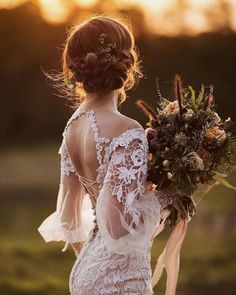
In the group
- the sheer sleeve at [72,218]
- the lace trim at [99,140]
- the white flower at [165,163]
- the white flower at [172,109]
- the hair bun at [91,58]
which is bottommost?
the sheer sleeve at [72,218]

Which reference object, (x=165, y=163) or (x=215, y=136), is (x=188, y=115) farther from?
(x=165, y=163)

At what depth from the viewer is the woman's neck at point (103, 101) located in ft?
16.8

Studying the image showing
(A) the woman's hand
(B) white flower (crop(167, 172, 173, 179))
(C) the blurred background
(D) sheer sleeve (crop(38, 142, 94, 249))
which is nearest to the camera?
(B) white flower (crop(167, 172, 173, 179))

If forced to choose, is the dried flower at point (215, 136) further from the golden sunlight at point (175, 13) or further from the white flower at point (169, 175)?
the golden sunlight at point (175, 13)

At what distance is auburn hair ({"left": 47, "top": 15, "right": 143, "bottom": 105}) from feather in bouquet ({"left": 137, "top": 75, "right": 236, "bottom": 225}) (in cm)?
24

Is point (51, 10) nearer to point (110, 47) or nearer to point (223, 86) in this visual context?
point (223, 86)

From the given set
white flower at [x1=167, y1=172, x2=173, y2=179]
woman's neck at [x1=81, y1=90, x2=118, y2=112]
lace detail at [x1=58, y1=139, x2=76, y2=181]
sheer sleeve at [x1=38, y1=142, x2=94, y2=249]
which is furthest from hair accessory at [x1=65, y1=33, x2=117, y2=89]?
sheer sleeve at [x1=38, y1=142, x2=94, y2=249]

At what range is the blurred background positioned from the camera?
2242 cm

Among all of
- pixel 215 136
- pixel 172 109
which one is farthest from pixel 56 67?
pixel 215 136

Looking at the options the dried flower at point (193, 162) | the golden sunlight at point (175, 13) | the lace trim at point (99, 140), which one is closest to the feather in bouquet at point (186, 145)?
the dried flower at point (193, 162)

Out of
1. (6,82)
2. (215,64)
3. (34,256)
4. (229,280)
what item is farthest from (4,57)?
(229,280)

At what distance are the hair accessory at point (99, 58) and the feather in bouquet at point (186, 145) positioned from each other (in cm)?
33

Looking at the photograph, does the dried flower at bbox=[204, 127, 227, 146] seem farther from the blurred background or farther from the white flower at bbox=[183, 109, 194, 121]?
the blurred background

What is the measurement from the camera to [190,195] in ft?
17.5
